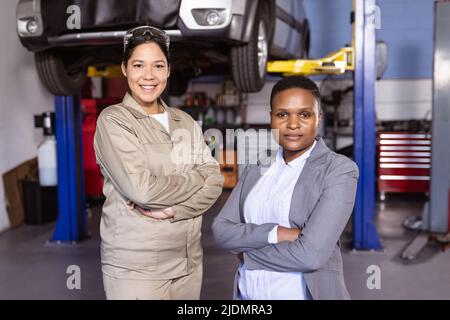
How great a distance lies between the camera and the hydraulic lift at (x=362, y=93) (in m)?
3.74

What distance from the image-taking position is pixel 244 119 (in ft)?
24.6

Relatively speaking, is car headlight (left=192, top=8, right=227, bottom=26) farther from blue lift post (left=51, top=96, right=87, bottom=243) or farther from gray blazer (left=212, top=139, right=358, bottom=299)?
blue lift post (left=51, top=96, right=87, bottom=243)

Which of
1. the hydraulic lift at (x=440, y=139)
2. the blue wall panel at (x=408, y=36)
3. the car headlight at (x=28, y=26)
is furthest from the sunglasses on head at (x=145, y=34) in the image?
the blue wall panel at (x=408, y=36)

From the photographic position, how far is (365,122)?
3.86m

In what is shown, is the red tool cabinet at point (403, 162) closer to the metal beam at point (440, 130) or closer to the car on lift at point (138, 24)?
the metal beam at point (440, 130)

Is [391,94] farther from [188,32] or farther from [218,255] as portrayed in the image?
[188,32]

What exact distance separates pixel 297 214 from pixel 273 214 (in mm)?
66

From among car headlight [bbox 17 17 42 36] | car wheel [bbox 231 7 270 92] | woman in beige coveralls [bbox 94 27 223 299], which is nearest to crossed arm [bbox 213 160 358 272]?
woman in beige coveralls [bbox 94 27 223 299]

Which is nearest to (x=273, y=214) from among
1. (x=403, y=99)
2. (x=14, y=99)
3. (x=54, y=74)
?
(x=54, y=74)

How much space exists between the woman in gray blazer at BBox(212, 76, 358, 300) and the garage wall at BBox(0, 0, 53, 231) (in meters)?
4.05

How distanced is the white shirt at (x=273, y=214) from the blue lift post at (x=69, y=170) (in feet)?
10.1
